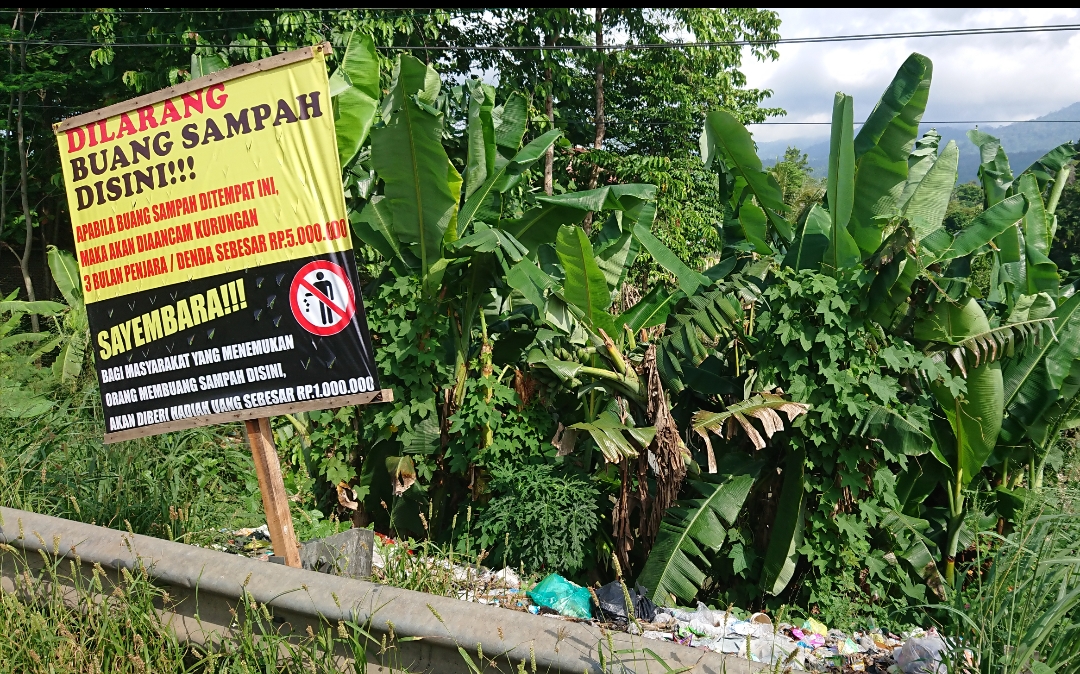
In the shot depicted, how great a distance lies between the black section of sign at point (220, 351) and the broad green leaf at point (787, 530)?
277cm

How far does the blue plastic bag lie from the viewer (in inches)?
175

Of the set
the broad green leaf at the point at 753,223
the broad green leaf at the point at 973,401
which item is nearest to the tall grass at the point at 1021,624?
the broad green leaf at the point at 973,401

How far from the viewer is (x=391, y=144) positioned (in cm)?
550

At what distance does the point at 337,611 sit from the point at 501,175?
3.80m

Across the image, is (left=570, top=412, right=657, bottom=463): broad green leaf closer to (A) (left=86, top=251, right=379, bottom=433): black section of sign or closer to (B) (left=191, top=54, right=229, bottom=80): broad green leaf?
(A) (left=86, top=251, right=379, bottom=433): black section of sign

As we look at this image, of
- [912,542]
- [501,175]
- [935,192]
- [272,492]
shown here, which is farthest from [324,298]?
[935,192]

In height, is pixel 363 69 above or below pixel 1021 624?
above

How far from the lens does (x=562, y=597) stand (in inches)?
179

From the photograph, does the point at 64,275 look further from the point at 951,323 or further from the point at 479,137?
the point at 951,323

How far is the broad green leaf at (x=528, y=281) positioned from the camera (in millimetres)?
5211

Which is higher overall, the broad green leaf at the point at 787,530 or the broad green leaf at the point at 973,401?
the broad green leaf at the point at 973,401

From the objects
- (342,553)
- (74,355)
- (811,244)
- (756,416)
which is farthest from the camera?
(74,355)

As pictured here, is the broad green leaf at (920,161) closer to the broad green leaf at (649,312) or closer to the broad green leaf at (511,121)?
the broad green leaf at (649,312)

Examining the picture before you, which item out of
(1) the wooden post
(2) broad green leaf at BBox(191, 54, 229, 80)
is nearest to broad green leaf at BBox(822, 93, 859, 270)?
(1) the wooden post
